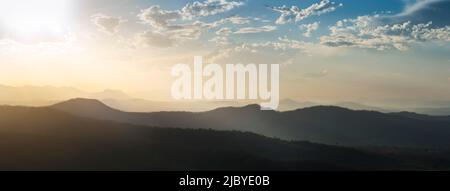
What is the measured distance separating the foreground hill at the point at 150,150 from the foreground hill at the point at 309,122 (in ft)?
197

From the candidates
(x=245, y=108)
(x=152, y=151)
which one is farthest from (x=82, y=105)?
(x=152, y=151)

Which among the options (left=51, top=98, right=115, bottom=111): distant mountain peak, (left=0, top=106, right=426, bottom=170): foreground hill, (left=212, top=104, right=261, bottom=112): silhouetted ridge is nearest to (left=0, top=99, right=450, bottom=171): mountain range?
(left=0, top=106, right=426, bottom=170): foreground hill

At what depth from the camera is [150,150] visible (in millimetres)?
50750

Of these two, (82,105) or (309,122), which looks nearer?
(82,105)

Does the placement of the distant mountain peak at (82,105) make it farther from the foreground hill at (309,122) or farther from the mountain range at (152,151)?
the mountain range at (152,151)

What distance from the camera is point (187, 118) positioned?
13612 centimetres

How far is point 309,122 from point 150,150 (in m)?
120

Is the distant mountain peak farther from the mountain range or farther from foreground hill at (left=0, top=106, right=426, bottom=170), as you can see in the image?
foreground hill at (left=0, top=106, right=426, bottom=170)

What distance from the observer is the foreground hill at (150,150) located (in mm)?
45219

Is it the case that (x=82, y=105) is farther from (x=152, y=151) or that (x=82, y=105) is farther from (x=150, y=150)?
(x=152, y=151)

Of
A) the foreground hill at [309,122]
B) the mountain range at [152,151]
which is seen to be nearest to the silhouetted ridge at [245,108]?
the foreground hill at [309,122]

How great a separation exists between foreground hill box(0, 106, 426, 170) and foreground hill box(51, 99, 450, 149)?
59.9m
